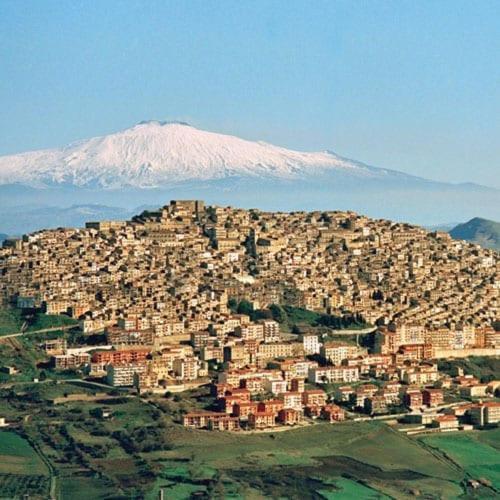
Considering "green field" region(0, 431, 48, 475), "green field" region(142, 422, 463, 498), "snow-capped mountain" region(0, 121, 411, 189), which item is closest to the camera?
"green field" region(142, 422, 463, 498)

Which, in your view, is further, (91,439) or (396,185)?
(396,185)

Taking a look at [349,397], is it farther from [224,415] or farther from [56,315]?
[56,315]

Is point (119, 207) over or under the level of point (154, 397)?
over

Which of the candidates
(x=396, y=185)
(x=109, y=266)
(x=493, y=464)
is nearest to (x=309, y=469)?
(x=493, y=464)

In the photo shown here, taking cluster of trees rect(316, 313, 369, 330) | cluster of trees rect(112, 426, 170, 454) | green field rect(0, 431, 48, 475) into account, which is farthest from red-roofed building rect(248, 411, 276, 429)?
cluster of trees rect(316, 313, 369, 330)

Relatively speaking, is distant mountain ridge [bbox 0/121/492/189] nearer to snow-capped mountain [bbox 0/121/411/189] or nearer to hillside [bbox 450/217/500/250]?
snow-capped mountain [bbox 0/121/411/189]

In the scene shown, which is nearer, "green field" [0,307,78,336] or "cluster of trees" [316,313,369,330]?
"green field" [0,307,78,336]

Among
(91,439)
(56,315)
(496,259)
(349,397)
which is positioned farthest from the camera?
(496,259)
